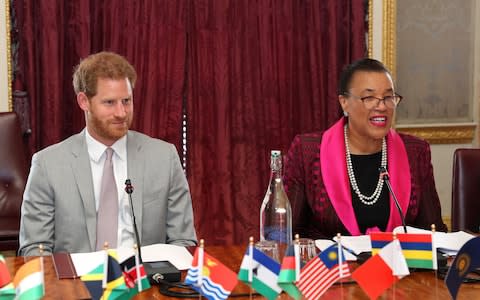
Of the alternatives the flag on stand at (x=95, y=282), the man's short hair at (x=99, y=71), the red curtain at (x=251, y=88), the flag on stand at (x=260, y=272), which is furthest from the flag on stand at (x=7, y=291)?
the red curtain at (x=251, y=88)

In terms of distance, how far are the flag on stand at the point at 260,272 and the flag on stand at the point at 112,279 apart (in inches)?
11.5

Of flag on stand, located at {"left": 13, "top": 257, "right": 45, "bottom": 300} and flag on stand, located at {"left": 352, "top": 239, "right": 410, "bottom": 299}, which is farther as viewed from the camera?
flag on stand, located at {"left": 352, "top": 239, "right": 410, "bottom": 299}

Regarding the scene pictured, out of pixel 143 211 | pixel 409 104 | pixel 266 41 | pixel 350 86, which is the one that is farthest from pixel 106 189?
pixel 409 104

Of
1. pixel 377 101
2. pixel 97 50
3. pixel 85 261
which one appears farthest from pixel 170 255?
pixel 97 50

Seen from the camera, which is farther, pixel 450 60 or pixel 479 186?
pixel 450 60

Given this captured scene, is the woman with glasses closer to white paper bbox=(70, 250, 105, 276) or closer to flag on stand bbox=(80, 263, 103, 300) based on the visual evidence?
white paper bbox=(70, 250, 105, 276)

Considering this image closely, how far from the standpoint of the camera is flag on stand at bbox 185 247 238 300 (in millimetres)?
1930

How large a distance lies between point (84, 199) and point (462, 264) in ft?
4.78

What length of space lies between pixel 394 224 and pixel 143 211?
970 mm

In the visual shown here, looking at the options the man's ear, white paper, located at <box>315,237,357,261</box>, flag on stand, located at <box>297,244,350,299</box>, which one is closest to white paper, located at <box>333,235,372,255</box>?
white paper, located at <box>315,237,357,261</box>

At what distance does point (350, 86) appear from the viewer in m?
3.26

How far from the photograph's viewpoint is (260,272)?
77.2 inches

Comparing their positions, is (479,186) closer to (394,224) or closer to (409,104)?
(394,224)

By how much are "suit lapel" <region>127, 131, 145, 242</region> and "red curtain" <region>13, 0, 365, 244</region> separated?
5.51ft
